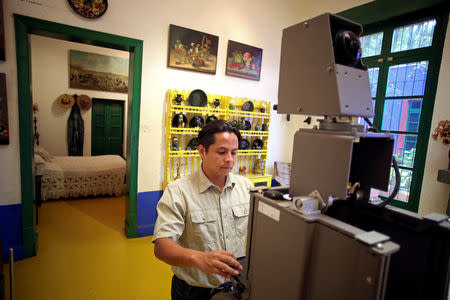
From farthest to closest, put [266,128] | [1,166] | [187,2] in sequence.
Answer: [266,128], [187,2], [1,166]

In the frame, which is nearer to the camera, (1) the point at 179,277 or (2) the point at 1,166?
(1) the point at 179,277

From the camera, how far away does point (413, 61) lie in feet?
8.48

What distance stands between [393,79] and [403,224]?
8.83 ft

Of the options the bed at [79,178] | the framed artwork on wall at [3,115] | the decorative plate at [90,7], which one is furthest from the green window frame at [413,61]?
the bed at [79,178]

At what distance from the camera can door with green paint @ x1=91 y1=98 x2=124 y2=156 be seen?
6663 mm

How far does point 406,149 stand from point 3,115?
13.0ft

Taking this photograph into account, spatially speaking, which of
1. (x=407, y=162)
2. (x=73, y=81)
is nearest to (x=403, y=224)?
(x=407, y=162)

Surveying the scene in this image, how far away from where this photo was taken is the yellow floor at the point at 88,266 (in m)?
2.18

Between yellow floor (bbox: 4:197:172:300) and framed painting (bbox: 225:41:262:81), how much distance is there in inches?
95.6

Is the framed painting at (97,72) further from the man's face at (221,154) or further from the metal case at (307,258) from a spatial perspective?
the metal case at (307,258)

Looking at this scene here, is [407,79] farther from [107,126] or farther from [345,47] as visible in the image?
[107,126]

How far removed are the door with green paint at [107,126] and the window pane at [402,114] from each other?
6.15 metres

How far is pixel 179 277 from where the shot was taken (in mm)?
1216

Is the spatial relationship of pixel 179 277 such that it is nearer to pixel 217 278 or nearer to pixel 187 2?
pixel 217 278
